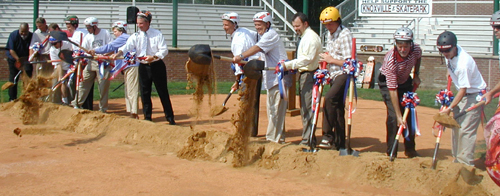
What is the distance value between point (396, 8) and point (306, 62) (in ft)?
51.5

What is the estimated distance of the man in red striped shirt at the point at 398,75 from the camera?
641 centimetres

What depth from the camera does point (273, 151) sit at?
6676 millimetres

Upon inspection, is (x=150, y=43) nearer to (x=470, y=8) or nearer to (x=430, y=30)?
(x=430, y=30)

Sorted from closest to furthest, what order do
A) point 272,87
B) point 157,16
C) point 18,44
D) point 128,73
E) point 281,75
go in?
point 281,75 < point 272,87 < point 128,73 < point 18,44 < point 157,16

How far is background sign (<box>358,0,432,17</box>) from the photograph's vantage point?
21.0 m

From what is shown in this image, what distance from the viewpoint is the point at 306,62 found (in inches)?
276

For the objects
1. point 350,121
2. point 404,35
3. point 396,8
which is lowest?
point 350,121

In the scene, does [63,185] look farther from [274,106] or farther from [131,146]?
[274,106]

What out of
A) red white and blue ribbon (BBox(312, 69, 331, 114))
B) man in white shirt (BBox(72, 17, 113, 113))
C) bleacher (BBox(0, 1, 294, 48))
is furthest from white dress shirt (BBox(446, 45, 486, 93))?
bleacher (BBox(0, 1, 294, 48))

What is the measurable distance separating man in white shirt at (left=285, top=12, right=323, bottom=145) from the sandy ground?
809 mm

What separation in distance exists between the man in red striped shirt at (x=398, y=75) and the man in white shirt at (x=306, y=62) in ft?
3.02

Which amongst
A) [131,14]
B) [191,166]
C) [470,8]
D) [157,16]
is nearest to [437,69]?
[470,8]

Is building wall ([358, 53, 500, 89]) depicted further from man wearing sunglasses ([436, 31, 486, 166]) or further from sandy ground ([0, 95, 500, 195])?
man wearing sunglasses ([436, 31, 486, 166])

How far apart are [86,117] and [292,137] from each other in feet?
12.0
